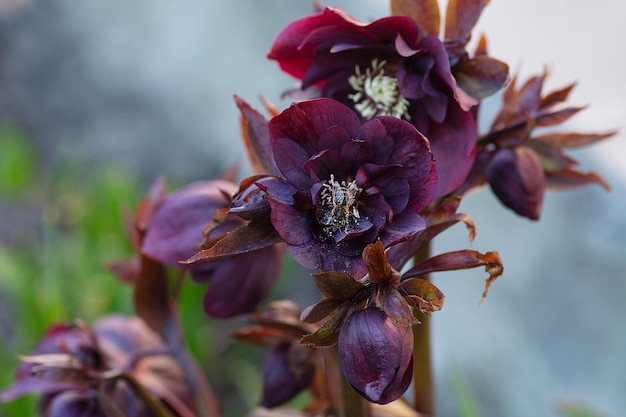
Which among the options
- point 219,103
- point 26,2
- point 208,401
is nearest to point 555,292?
point 208,401

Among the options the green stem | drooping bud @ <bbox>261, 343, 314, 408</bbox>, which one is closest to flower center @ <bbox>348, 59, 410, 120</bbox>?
the green stem

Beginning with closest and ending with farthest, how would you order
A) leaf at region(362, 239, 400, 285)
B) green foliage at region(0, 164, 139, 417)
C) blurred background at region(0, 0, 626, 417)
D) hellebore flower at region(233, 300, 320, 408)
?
1. leaf at region(362, 239, 400, 285)
2. hellebore flower at region(233, 300, 320, 408)
3. blurred background at region(0, 0, 626, 417)
4. green foliage at region(0, 164, 139, 417)

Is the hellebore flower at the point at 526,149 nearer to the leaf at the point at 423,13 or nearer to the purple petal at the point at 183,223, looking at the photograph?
the leaf at the point at 423,13

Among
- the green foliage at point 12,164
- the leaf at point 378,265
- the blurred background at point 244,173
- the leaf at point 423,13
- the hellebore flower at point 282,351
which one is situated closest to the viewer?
the leaf at point 378,265

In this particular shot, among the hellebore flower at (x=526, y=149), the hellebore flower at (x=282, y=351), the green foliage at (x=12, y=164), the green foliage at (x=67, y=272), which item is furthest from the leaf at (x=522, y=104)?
the green foliage at (x=12, y=164)

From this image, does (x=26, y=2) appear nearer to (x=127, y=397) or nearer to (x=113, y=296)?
(x=113, y=296)

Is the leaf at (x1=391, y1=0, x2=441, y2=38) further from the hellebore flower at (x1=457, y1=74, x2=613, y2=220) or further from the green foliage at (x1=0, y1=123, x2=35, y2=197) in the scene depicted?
the green foliage at (x1=0, y1=123, x2=35, y2=197)
